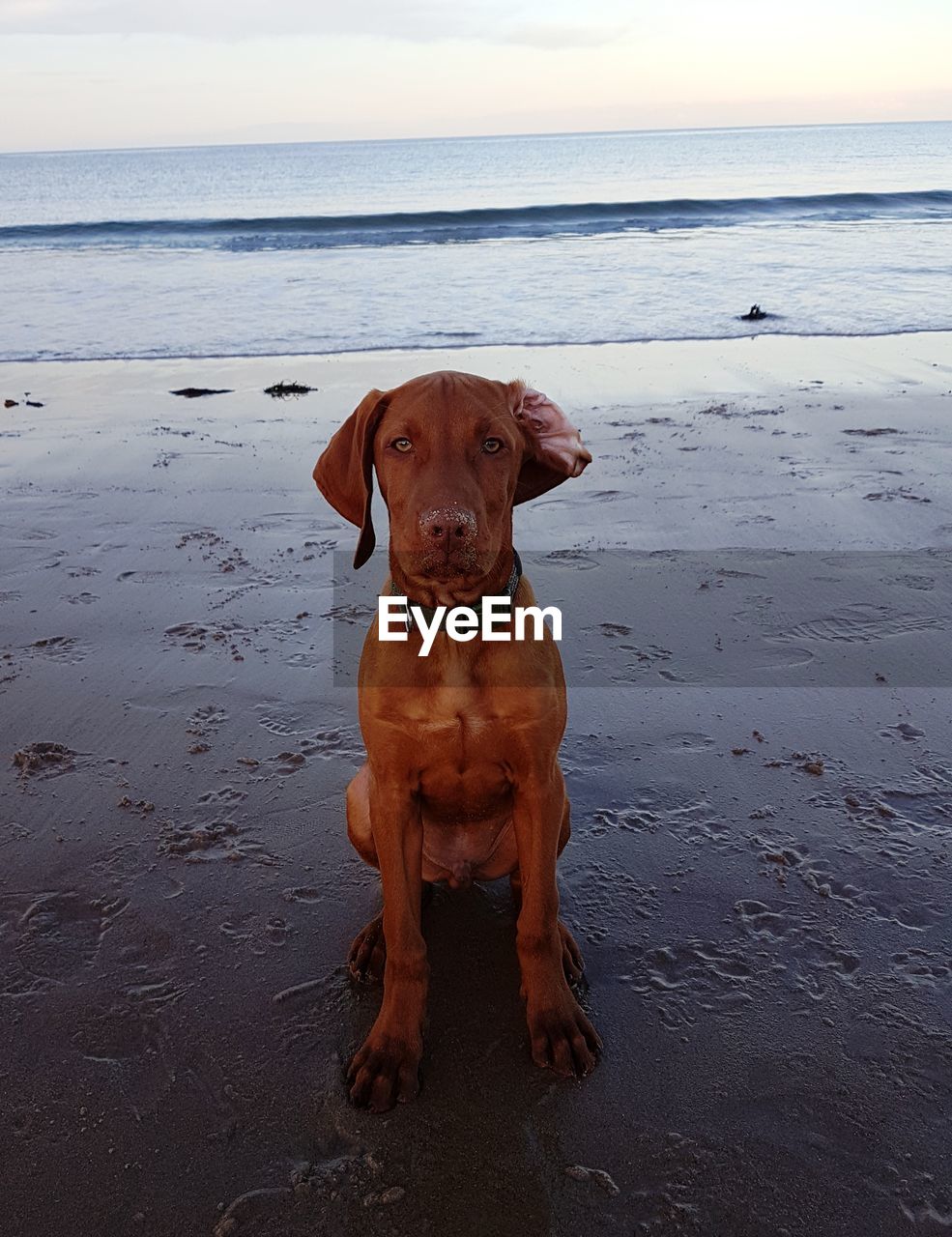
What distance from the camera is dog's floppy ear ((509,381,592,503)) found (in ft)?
8.50

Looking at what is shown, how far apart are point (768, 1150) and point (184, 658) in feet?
9.96

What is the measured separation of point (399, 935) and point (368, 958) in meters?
0.29

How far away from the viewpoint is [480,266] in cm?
1878

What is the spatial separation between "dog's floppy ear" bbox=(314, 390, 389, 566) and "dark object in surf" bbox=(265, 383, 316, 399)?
273 inches

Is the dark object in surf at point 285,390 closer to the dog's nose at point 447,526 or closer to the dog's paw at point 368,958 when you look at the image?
the dog's paw at point 368,958

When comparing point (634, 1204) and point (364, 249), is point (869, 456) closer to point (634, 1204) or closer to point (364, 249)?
point (634, 1204)

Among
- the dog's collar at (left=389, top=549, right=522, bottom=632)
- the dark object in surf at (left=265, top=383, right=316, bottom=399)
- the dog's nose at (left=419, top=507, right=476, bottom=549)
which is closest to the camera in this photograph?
the dog's nose at (left=419, top=507, right=476, bottom=549)

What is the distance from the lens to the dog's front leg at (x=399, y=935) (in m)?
2.38

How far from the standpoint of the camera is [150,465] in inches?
281

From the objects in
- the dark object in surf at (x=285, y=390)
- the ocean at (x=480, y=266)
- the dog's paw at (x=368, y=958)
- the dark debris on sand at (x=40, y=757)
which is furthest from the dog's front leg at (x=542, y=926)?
the ocean at (x=480, y=266)

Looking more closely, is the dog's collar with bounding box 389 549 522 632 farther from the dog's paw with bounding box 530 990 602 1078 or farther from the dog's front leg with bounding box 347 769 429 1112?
the dog's paw with bounding box 530 990 602 1078

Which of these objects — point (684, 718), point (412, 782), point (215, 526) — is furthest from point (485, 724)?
point (215, 526)

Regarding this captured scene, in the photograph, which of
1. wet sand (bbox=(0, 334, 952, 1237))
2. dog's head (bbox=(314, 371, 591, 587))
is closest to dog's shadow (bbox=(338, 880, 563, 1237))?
wet sand (bbox=(0, 334, 952, 1237))

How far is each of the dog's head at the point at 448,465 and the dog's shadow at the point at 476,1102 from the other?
3.51 feet
